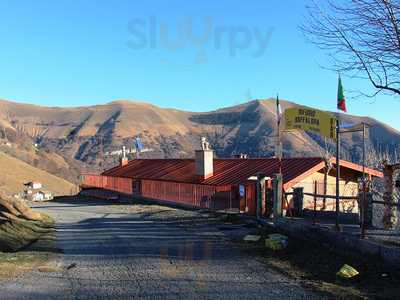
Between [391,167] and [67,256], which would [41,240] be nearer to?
[67,256]

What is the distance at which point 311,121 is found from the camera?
1480 cm

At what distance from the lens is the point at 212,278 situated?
10.2 m

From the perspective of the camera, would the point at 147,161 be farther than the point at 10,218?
Yes

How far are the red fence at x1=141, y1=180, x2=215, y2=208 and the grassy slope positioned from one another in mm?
70663

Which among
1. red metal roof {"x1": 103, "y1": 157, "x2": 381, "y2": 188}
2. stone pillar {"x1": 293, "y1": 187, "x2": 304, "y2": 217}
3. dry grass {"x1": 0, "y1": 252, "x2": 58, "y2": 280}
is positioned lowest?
dry grass {"x1": 0, "y1": 252, "x2": 58, "y2": 280}

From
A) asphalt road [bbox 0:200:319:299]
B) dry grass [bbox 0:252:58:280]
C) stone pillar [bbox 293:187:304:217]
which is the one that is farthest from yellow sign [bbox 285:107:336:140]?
dry grass [bbox 0:252:58:280]

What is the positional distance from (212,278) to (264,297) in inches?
70.4

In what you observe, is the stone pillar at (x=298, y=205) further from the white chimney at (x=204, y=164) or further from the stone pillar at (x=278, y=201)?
the white chimney at (x=204, y=164)

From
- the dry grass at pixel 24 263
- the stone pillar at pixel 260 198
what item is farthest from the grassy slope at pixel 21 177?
the dry grass at pixel 24 263

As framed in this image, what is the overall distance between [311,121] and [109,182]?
32915 mm

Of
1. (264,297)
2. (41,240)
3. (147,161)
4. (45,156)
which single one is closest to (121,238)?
(41,240)

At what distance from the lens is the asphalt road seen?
909 centimetres

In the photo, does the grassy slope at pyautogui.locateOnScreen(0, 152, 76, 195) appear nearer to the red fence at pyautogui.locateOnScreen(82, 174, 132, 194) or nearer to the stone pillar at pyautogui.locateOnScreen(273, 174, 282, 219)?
the red fence at pyautogui.locateOnScreen(82, 174, 132, 194)

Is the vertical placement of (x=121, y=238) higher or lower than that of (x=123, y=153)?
lower
